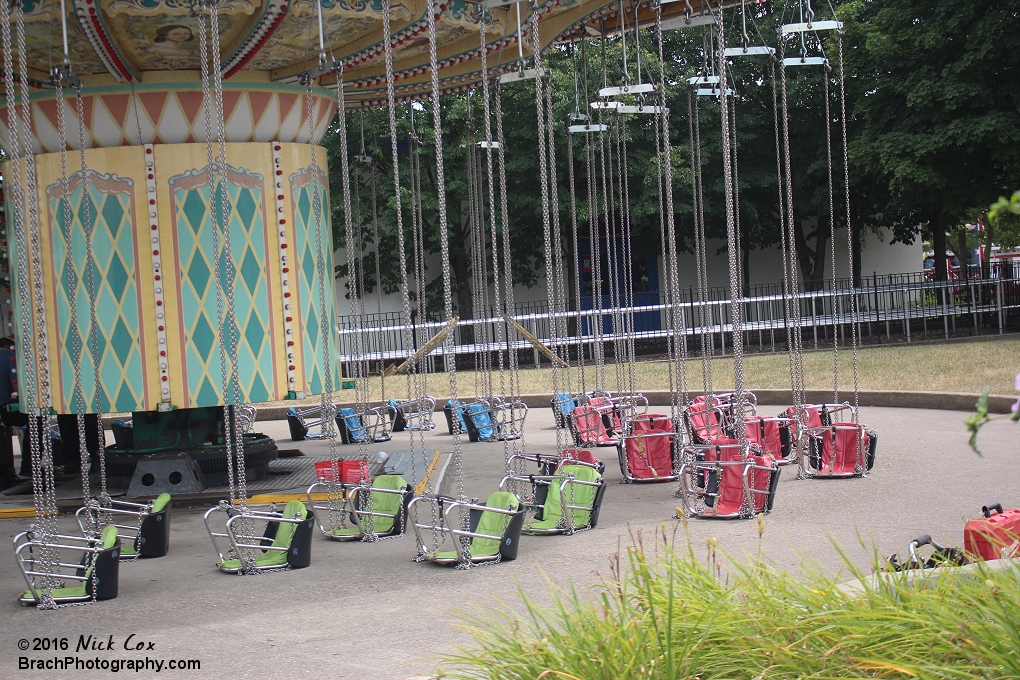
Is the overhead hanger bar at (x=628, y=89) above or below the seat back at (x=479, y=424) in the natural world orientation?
above

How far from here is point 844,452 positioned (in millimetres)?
12656

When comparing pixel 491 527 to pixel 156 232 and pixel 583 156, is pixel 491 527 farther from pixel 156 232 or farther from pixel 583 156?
pixel 583 156

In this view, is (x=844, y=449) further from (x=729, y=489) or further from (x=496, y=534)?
(x=496, y=534)

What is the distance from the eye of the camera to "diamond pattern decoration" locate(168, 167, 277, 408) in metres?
13.2

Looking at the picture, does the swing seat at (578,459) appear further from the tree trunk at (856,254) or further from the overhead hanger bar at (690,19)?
the tree trunk at (856,254)

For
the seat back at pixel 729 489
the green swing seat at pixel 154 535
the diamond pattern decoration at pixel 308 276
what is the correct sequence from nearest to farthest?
the green swing seat at pixel 154 535 < the seat back at pixel 729 489 < the diamond pattern decoration at pixel 308 276

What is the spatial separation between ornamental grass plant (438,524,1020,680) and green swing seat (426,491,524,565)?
376 centimetres

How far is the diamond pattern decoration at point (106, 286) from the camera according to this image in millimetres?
13172

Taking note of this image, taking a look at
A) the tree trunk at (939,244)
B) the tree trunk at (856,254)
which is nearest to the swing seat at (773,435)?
the tree trunk at (939,244)

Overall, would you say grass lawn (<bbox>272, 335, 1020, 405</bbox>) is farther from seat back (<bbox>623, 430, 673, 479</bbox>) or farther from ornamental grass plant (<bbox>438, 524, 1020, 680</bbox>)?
ornamental grass plant (<bbox>438, 524, 1020, 680</bbox>)

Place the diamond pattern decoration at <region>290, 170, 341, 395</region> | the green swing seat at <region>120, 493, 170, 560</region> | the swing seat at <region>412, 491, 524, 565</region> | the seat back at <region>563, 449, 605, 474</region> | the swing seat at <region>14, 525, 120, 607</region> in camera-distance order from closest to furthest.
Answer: the swing seat at <region>14, 525, 120, 607</region> → the swing seat at <region>412, 491, 524, 565</region> → the green swing seat at <region>120, 493, 170, 560</region> → the seat back at <region>563, 449, 605, 474</region> → the diamond pattern decoration at <region>290, 170, 341, 395</region>

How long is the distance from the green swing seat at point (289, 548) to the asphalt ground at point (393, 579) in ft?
0.39

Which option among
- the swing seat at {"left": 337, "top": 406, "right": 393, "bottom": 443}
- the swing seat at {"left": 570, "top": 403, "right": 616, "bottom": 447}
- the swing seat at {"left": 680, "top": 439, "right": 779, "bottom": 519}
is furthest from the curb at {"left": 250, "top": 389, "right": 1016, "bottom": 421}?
the swing seat at {"left": 680, "top": 439, "right": 779, "bottom": 519}

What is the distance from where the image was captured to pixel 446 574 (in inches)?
351
